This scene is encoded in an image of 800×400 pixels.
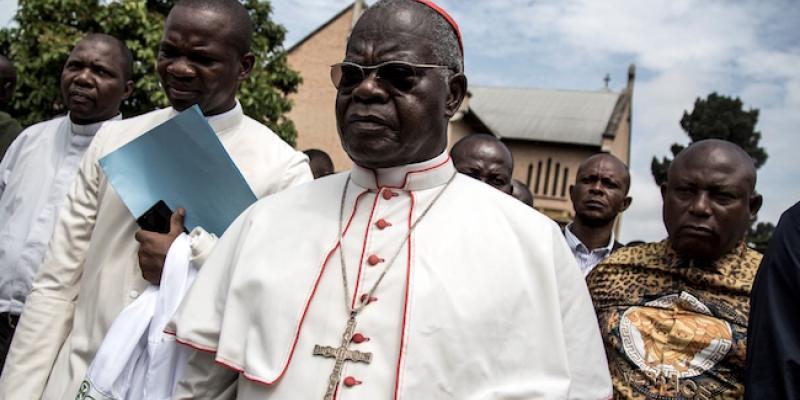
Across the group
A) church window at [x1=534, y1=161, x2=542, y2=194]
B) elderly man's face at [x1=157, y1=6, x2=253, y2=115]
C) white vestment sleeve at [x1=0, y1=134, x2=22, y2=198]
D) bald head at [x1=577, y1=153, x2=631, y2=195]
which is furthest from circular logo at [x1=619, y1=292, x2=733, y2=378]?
church window at [x1=534, y1=161, x2=542, y2=194]

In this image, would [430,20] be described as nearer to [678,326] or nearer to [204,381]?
[204,381]

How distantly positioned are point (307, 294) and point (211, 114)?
1286 mm

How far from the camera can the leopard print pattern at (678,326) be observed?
335 centimetres

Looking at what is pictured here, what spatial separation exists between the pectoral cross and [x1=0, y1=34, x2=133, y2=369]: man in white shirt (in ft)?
7.84

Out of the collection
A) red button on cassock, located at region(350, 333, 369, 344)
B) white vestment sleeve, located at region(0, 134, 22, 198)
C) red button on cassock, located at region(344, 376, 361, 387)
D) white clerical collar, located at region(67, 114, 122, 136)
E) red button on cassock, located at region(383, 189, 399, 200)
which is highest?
white clerical collar, located at region(67, 114, 122, 136)

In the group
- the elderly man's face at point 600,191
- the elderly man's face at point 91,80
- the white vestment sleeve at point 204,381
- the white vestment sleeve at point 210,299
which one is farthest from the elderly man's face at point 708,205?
the elderly man's face at point 91,80

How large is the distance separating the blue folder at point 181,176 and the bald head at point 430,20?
84 centimetres

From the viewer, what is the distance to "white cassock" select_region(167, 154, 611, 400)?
2.34 meters

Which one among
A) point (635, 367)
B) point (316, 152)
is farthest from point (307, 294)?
point (316, 152)

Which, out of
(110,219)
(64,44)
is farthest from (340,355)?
(64,44)

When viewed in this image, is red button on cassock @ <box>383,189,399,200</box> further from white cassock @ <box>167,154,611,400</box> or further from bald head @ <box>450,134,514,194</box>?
bald head @ <box>450,134,514,194</box>

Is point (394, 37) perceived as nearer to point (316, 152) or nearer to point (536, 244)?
point (536, 244)

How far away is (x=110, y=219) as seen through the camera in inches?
129

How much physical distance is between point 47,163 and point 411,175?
2.59 meters
